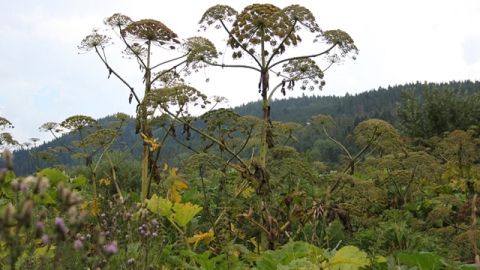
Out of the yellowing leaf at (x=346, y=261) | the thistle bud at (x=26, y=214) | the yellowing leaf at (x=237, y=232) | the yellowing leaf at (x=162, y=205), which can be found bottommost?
the yellowing leaf at (x=237, y=232)

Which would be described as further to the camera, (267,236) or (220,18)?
(220,18)

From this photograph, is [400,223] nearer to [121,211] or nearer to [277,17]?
[277,17]

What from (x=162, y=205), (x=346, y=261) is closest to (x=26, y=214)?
(x=346, y=261)

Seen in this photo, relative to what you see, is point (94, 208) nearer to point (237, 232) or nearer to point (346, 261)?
point (237, 232)

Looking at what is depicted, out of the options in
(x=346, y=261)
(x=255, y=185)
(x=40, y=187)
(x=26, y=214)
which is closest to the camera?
(x=26, y=214)

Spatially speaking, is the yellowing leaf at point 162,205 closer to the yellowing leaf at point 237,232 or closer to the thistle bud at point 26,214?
the yellowing leaf at point 237,232

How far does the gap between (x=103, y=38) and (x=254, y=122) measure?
8.18 feet

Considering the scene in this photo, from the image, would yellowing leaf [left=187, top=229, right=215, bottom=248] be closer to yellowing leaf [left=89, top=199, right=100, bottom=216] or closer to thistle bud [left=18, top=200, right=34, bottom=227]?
yellowing leaf [left=89, top=199, right=100, bottom=216]

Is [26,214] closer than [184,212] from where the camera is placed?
Yes

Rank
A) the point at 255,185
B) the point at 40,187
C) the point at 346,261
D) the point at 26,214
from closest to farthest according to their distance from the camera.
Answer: the point at 26,214, the point at 40,187, the point at 346,261, the point at 255,185

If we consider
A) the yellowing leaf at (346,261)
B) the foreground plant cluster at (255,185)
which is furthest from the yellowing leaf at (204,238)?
the yellowing leaf at (346,261)

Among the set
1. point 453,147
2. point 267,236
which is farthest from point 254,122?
point 453,147

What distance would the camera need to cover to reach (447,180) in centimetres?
849

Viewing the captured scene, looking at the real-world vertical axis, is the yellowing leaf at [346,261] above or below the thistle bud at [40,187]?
below
